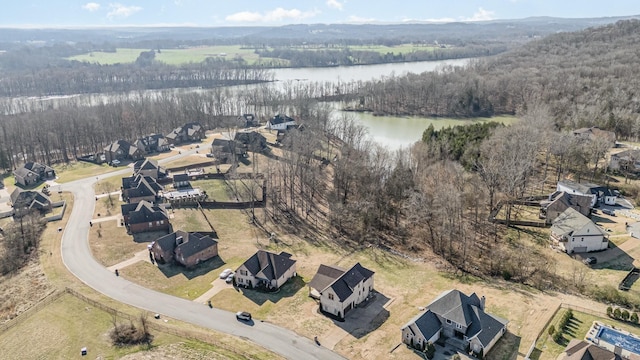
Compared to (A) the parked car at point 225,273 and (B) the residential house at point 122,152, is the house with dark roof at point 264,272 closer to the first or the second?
(A) the parked car at point 225,273

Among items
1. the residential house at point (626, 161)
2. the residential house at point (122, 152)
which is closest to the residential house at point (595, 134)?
the residential house at point (626, 161)

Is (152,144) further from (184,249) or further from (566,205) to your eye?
(566,205)

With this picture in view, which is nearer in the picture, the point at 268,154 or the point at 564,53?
the point at 268,154

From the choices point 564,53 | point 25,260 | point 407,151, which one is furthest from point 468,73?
point 25,260

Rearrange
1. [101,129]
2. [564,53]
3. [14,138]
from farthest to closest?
1. [564,53]
2. [101,129]
3. [14,138]

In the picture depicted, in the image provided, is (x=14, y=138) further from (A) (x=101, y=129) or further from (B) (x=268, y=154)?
(B) (x=268, y=154)

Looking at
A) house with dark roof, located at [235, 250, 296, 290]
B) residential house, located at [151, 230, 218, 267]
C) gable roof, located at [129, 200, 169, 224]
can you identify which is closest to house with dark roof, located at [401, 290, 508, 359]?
house with dark roof, located at [235, 250, 296, 290]
